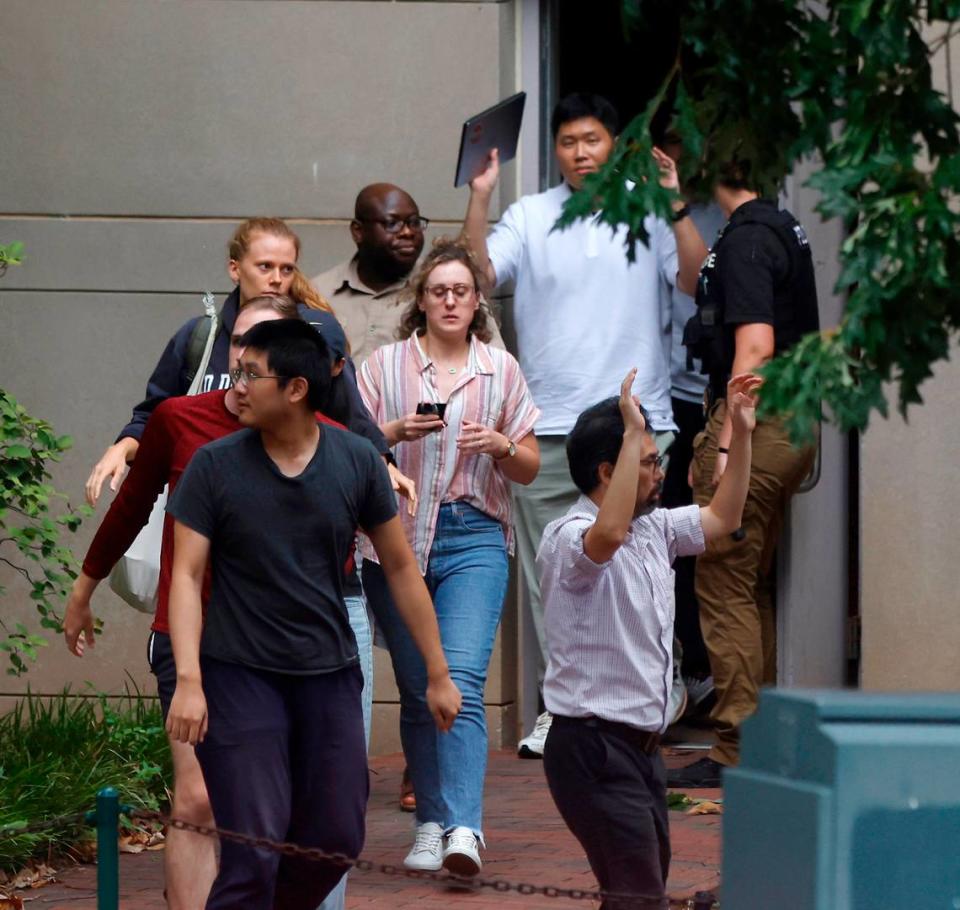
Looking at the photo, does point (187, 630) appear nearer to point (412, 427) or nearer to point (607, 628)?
point (607, 628)

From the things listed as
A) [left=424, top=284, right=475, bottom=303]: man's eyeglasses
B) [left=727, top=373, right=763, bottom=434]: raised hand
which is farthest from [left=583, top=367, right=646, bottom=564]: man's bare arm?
[left=424, top=284, right=475, bottom=303]: man's eyeglasses

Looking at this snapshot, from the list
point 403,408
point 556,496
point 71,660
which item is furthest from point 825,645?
point 71,660

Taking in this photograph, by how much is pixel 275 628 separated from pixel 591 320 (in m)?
3.54

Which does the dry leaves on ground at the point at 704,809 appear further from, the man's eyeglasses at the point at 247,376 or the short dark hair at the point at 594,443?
the man's eyeglasses at the point at 247,376

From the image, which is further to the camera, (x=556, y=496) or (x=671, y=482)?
(x=671, y=482)

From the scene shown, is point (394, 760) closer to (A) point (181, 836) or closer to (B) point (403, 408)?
(B) point (403, 408)

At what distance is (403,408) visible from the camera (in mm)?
7199

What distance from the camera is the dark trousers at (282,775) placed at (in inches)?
Answer: 201

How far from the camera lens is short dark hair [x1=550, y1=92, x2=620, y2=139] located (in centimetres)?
845

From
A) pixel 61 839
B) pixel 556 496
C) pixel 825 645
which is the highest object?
pixel 556 496

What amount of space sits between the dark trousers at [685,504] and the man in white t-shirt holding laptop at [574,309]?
1.84 feet

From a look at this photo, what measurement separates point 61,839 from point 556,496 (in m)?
2.58

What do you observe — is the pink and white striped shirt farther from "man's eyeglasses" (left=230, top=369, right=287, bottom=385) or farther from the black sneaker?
"man's eyeglasses" (left=230, top=369, right=287, bottom=385)

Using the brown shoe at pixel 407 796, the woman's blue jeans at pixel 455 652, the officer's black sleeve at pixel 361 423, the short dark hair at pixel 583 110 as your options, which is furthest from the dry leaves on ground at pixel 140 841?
the short dark hair at pixel 583 110
